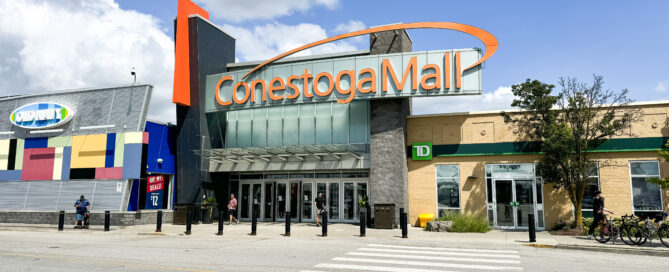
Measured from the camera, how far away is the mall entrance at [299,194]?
79.6 feet

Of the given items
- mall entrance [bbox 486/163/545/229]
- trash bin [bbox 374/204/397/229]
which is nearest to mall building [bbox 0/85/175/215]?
trash bin [bbox 374/204/397/229]

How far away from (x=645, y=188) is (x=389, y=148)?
11262 mm

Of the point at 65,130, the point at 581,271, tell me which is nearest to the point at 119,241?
the point at 65,130

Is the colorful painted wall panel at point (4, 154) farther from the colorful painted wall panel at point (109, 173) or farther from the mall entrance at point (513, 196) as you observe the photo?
the mall entrance at point (513, 196)

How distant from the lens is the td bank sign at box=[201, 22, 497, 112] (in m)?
21.5

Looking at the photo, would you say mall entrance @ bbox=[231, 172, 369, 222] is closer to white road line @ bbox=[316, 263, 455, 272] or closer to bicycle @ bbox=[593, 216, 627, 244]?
bicycle @ bbox=[593, 216, 627, 244]

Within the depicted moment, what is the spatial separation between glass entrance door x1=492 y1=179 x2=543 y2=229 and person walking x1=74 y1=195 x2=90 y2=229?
1969 centimetres

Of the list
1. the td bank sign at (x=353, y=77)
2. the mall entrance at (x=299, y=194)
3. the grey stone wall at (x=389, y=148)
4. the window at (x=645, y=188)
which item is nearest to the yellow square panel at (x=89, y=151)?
the td bank sign at (x=353, y=77)

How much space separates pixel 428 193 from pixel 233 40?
603 inches

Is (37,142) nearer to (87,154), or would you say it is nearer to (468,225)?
(87,154)

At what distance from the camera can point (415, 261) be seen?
36.8ft

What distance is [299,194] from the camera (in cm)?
2533

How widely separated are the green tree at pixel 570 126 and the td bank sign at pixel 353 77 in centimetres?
269

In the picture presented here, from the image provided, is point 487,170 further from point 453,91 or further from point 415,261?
point 415,261
